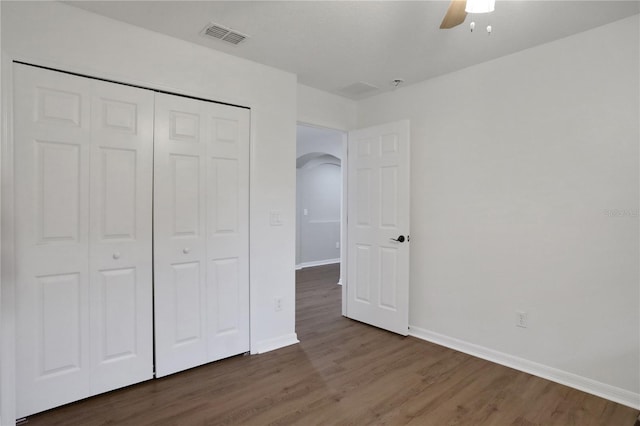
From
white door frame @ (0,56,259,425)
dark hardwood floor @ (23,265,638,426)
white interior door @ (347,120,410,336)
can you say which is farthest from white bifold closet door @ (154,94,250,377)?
white interior door @ (347,120,410,336)

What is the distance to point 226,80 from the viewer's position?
2844 millimetres

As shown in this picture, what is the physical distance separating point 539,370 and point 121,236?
3.29 m

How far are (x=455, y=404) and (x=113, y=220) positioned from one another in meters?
2.63

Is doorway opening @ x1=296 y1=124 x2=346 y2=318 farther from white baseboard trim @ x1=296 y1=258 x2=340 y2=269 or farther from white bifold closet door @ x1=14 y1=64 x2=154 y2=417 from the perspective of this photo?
white bifold closet door @ x1=14 y1=64 x2=154 y2=417

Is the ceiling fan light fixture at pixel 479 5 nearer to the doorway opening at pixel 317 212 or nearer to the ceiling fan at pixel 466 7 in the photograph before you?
the ceiling fan at pixel 466 7

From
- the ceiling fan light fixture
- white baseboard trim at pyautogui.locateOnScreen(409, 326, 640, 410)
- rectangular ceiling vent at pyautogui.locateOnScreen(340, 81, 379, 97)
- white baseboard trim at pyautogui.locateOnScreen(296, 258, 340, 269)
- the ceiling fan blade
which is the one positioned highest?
rectangular ceiling vent at pyautogui.locateOnScreen(340, 81, 379, 97)

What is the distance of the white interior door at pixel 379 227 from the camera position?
11.2 ft

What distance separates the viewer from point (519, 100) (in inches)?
109

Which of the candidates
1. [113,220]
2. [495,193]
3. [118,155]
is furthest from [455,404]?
[118,155]

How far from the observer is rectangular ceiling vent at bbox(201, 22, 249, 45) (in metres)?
2.40

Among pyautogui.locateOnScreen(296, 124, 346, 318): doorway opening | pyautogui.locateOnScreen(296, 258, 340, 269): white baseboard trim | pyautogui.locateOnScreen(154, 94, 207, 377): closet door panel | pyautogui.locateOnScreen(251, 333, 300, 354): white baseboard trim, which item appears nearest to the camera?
pyautogui.locateOnScreen(154, 94, 207, 377): closet door panel

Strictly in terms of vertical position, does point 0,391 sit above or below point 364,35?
below

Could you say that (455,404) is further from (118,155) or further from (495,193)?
(118,155)

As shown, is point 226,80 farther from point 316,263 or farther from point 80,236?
point 316,263
